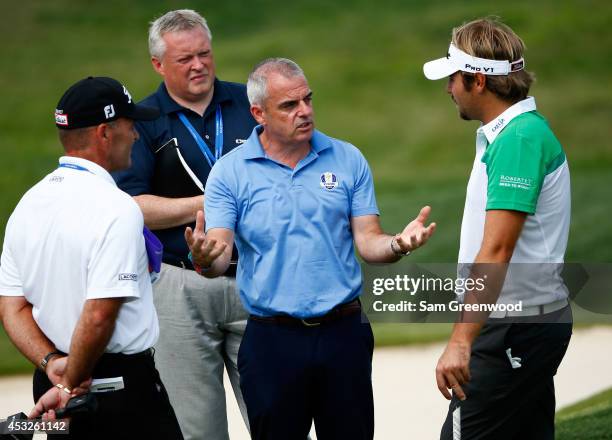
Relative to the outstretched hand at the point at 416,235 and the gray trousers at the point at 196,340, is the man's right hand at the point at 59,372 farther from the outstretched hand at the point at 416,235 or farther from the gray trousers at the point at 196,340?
the gray trousers at the point at 196,340

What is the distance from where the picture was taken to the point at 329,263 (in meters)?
4.98

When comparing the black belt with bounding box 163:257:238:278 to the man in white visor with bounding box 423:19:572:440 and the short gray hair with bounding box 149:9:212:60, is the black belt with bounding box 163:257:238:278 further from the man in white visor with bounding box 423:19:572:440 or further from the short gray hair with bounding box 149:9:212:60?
the man in white visor with bounding box 423:19:572:440

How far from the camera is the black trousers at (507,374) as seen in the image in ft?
15.4

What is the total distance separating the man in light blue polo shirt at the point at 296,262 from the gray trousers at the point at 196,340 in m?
0.67

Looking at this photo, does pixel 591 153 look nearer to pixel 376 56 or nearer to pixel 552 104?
pixel 552 104

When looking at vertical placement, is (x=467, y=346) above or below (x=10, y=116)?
below

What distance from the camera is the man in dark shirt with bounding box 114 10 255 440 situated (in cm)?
579

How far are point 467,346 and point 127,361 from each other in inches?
50.1

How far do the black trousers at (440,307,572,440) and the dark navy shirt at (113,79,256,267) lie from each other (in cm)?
170

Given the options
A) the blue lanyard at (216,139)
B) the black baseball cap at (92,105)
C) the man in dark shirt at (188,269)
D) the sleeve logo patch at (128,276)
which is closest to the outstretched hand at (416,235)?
the sleeve logo patch at (128,276)

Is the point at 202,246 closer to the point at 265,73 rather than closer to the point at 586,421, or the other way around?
the point at 265,73

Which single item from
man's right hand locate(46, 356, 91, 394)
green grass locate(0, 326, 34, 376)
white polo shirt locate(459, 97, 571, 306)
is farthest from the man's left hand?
green grass locate(0, 326, 34, 376)

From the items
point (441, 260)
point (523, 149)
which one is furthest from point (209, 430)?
point (441, 260)

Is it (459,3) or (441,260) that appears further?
(459,3)
